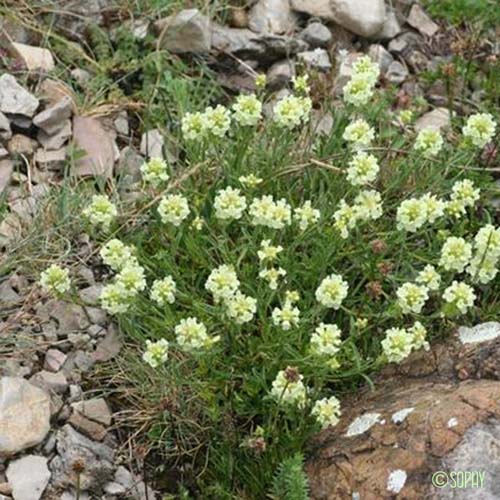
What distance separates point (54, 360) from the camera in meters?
4.33

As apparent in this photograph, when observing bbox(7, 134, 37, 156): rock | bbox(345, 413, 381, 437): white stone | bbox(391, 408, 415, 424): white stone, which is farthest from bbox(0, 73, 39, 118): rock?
bbox(391, 408, 415, 424): white stone

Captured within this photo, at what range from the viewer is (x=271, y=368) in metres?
4.01

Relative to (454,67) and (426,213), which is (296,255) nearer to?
(426,213)

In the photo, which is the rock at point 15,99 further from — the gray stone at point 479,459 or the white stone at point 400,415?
the gray stone at point 479,459

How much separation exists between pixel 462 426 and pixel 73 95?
8.62ft

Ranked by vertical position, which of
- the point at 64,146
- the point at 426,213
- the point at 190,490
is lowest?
the point at 190,490

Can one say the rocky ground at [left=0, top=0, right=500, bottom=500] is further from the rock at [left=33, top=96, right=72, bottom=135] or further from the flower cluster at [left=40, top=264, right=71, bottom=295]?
the flower cluster at [left=40, top=264, right=71, bottom=295]

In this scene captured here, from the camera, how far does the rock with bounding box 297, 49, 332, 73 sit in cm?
563

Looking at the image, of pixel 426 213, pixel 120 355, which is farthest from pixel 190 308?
pixel 426 213

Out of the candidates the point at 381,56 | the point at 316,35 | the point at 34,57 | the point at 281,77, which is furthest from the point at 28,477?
the point at 381,56

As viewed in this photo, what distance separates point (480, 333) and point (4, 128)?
2.32m

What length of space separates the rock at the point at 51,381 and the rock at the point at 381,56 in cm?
261

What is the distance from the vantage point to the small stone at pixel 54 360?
431 centimetres

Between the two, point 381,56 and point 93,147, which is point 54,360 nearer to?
point 93,147
